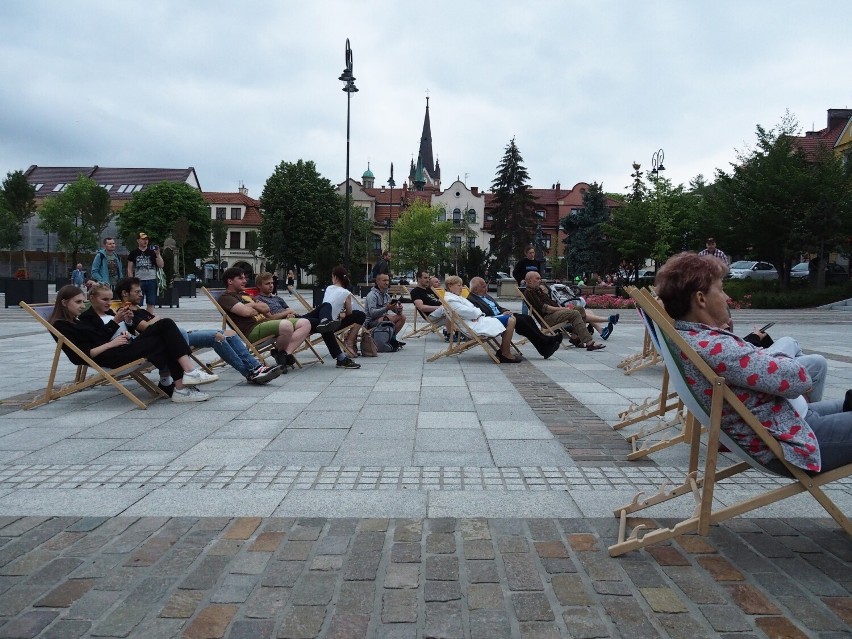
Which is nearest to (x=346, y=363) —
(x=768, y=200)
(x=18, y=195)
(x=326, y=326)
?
Result: (x=326, y=326)

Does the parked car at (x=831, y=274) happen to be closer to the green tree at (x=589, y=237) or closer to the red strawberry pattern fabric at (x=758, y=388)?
the green tree at (x=589, y=237)

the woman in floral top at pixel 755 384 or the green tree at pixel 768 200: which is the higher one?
the green tree at pixel 768 200

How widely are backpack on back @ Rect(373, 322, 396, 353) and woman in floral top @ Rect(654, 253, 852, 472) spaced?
8189mm

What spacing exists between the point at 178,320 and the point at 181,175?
74.3 metres

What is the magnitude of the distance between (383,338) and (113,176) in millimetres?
87932

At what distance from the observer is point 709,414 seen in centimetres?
293

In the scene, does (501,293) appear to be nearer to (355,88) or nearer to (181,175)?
(355,88)

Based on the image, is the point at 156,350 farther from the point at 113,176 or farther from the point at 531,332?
the point at 113,176

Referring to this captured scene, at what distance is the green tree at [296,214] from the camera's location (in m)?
58.9

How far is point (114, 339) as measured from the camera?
6094 mm

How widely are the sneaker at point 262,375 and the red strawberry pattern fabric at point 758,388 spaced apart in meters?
5.25

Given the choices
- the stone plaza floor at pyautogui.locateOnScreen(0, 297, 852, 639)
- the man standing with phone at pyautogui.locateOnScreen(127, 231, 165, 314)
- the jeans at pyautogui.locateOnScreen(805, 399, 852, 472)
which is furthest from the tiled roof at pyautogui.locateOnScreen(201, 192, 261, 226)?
the jeans at pyautogui.locateOnScreen(805, 399, 852, 472)

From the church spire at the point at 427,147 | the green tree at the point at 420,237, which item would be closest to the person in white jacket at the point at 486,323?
the green tree at the point at 420,237

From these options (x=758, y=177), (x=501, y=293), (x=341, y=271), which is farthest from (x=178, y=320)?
(x=758, y=177)
